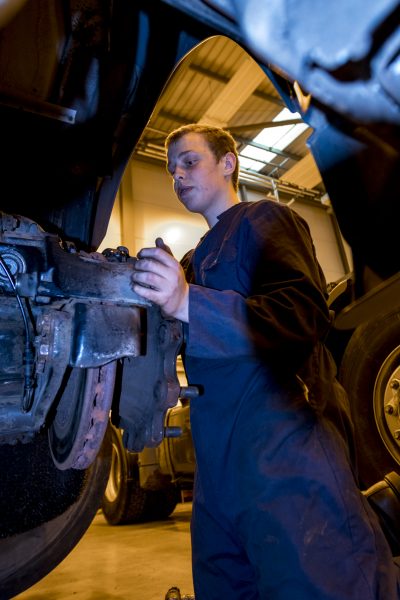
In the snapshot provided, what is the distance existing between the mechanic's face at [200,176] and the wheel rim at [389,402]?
0.82 metres

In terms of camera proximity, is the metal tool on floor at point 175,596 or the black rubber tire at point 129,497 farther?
the black rubber tire at point 129,497

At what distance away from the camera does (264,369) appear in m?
0.87

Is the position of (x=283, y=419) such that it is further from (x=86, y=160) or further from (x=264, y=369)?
(x=86, y=160)

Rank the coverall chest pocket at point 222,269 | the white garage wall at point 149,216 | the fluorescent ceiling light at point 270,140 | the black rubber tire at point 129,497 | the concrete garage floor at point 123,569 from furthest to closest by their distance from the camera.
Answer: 1. the fluorescent ceiling light at point 270,140
2. the white garage wall at point 149,216
3. the black rubber tire at point 129,497
4. the concrete garage floor at point 123,569
5. the coverall chest pocket at point 222,269

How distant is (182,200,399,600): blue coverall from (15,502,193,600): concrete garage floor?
802 mm

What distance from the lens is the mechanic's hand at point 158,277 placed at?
68cm

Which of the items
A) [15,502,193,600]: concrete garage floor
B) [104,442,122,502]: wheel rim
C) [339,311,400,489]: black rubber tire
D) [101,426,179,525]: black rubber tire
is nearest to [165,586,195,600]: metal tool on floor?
[15,502,193,600]: concrete garage floor

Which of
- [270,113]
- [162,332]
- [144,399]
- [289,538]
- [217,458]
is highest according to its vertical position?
[270,113]

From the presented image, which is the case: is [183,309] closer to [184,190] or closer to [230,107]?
[184,190]

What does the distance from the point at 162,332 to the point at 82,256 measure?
0.67ft

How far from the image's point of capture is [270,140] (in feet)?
21.6

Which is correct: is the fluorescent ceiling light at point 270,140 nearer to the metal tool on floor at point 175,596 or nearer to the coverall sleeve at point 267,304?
the coverall sleeve at point 267,304

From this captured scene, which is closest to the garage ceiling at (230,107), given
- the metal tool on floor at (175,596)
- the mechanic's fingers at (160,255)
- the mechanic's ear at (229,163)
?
the mechanic's ear at (229,163)

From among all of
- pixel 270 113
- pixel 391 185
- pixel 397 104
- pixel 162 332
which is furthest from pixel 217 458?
pixel 270 113
